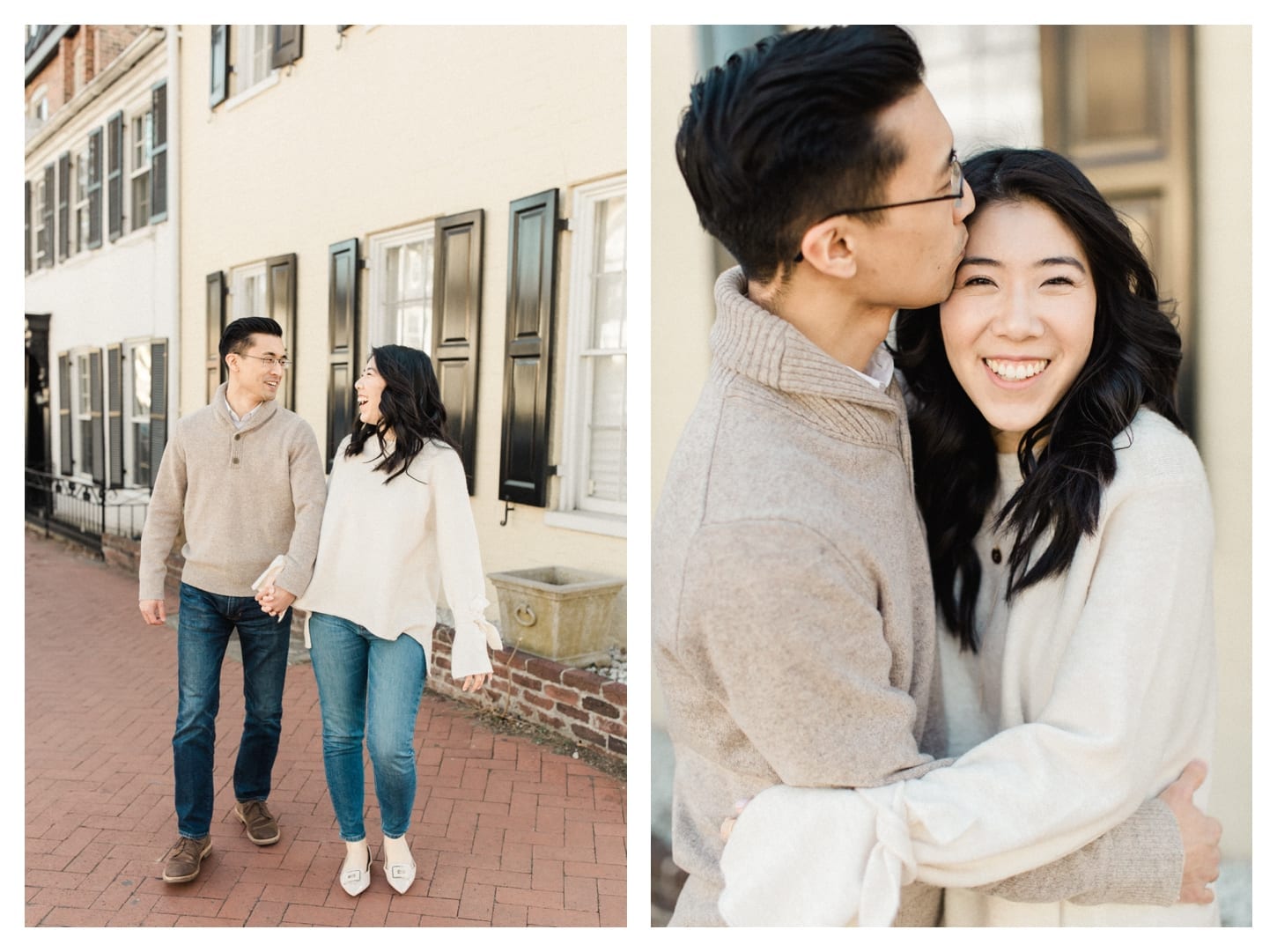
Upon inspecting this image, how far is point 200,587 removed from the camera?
2598 millimetres

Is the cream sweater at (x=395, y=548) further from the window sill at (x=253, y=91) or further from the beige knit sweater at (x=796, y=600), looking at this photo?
the window sill at (x=253, y=91)

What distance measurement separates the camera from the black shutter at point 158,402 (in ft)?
9.30

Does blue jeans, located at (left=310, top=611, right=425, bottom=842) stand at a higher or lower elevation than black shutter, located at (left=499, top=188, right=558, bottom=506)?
lower

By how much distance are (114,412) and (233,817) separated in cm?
135

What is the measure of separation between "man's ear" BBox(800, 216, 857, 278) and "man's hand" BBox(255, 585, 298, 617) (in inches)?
69.9

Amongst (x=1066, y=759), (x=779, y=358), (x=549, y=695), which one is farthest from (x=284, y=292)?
(x=1066, y=759)

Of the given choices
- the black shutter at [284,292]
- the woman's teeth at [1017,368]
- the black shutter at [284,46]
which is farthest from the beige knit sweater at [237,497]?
the woman's teeth at [1017,368]

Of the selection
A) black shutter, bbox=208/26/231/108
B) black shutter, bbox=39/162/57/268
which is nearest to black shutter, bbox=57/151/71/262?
black shutter, bbox=39/162/57/268

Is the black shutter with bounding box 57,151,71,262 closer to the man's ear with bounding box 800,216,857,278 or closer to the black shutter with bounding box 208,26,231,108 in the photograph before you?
the black shutter with bounding box 208,26,231,108

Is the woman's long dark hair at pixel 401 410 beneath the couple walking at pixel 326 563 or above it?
above

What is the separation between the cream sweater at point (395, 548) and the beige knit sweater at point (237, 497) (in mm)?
67

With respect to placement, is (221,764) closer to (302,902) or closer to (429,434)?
(302,902)

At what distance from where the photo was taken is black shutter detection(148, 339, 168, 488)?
2.84 m
